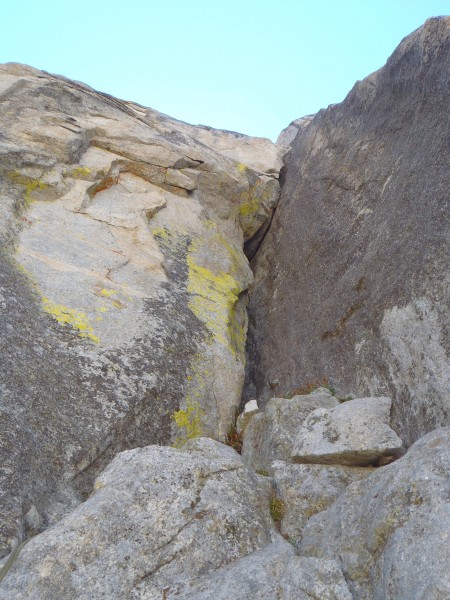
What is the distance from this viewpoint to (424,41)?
48.2 ft

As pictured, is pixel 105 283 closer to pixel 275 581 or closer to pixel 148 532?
pixel 148 532

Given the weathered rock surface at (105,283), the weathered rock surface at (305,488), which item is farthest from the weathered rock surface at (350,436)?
the weathered rock surface at (105,283)

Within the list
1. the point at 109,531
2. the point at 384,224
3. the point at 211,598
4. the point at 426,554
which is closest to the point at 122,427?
the point at 109,531

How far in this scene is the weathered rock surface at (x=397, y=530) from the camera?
5277 mm

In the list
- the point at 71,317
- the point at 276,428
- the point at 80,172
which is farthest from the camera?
the point at 80,172

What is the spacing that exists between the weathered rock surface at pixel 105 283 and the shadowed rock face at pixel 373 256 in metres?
1.32

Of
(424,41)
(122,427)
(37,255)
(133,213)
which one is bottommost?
(122,427)

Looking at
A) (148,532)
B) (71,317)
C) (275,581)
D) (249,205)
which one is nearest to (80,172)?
(249,205)

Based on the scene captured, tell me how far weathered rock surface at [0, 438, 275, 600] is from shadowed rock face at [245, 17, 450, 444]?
396 centimetres

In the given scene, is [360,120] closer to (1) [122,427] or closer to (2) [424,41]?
(2) [424,41]

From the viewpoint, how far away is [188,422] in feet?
38.1

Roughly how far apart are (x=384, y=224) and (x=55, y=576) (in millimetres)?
10685

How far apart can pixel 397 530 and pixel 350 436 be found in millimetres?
3518

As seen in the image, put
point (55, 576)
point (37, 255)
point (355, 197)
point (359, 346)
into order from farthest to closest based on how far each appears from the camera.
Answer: point (355, 197) < point (37, 255) < point (359, 346) < point (55, 576)
